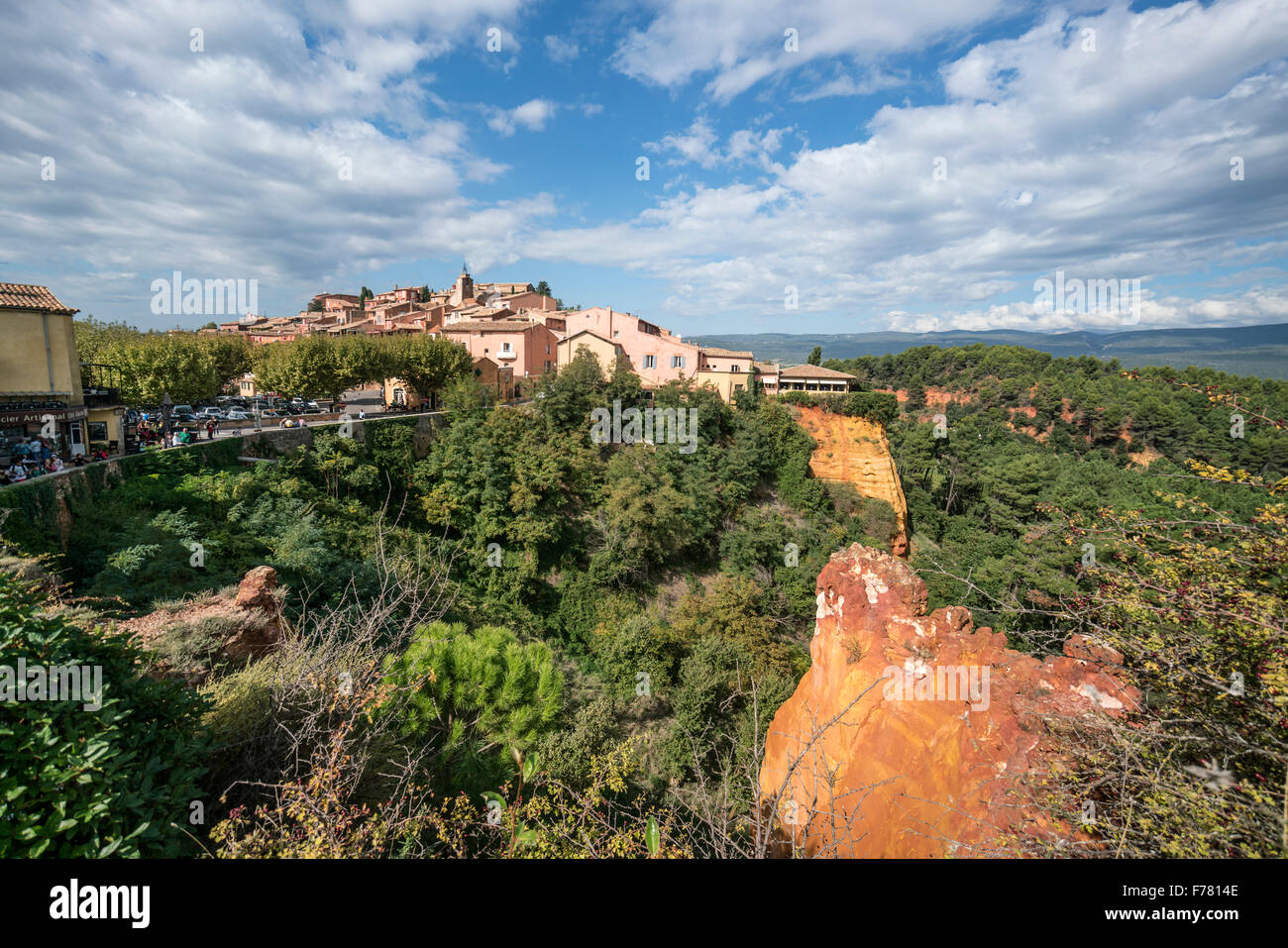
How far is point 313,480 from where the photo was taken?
23609 mm

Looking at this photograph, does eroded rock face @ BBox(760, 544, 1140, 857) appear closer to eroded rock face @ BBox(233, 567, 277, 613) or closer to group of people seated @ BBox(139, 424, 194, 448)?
eroded rock face @ BBox(233, 567, 277, 613)

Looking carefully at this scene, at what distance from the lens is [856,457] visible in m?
38.6

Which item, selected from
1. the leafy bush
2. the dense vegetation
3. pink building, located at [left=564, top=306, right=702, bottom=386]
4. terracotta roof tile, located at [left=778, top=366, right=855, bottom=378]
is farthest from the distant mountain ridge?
the leafy bush

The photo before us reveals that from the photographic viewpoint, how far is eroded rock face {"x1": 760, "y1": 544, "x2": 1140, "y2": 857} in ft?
29.4

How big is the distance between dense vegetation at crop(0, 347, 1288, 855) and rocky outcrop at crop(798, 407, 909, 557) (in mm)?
1697

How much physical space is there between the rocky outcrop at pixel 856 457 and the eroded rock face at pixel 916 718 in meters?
24.9

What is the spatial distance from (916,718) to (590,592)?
55.2 ft

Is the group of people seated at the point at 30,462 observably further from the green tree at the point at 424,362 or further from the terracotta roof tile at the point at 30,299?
the green tree at the point at 424,362

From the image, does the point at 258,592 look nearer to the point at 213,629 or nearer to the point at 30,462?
the point at 213,629

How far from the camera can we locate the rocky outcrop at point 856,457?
37531 millimetres

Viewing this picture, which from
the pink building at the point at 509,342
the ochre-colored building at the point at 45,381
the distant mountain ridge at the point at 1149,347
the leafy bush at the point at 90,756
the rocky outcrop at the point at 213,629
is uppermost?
the distant mountain ridge at the point at 1149,347

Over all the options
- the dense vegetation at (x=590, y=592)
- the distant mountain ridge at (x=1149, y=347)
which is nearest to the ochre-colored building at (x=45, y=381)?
the dense vegetation at (x=590, y=592)
